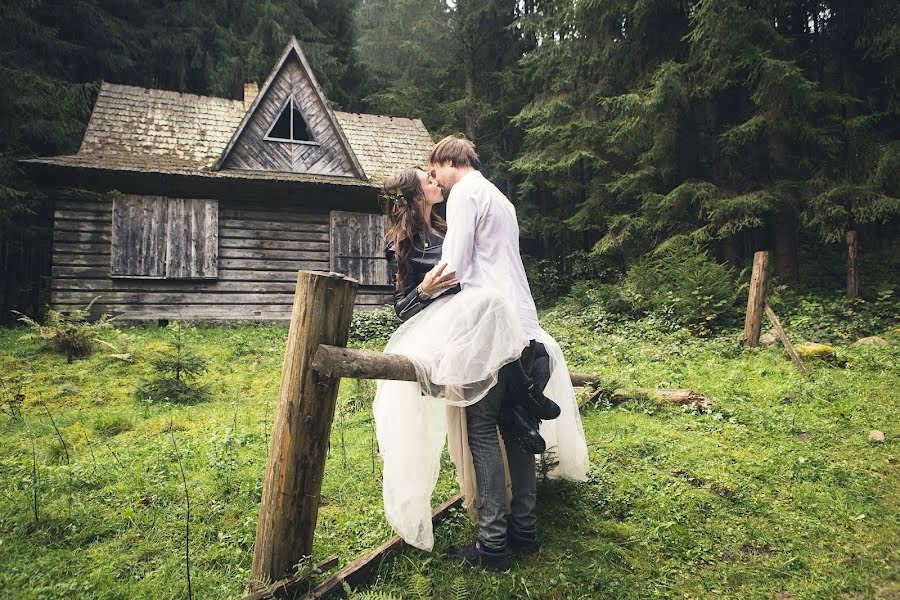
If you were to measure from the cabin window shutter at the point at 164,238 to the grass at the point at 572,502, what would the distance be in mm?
5650

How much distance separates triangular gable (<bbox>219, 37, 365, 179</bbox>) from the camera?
40.1 ft

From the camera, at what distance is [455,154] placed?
304 cm

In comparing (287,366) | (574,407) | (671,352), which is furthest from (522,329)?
(671,352)

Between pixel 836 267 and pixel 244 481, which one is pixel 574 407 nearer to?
pixel 244 481

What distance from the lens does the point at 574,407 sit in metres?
3.38

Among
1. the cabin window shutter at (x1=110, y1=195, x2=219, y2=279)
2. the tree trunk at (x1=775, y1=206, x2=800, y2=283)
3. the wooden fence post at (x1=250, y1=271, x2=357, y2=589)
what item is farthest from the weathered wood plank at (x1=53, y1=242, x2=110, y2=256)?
the tree trunk at (x1=775, y1=206, x2=800, y2=283)

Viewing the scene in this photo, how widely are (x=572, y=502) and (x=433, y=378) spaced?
5.50 feet

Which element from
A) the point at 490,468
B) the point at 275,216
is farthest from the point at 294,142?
the point at 490,468

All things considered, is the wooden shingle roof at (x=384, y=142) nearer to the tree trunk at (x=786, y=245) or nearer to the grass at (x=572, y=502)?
the tree trunk at (x=786, y=245)

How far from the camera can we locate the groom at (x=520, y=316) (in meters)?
2.74

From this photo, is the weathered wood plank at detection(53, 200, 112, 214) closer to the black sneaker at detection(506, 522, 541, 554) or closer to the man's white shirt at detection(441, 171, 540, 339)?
the man's white shirt at detection(441, 171, 540, 339)

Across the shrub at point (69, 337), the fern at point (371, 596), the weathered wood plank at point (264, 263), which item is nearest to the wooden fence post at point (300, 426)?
the fern at point (371, 596)

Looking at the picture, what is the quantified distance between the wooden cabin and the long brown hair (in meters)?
9.44

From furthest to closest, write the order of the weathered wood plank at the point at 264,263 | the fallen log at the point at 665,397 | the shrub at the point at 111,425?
1. the weathered wood plank at the point at 264,263
2. the fallen log at the point at 665,397
3. the shrub at the point at 111,425
